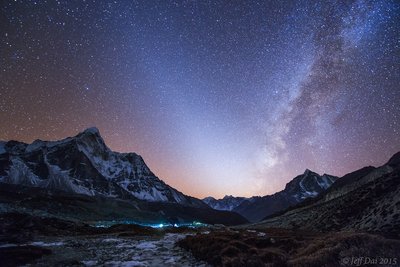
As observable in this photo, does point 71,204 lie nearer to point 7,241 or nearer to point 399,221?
point 7,241

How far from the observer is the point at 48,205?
518 feet

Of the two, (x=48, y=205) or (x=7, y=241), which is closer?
(x=7, y=241)

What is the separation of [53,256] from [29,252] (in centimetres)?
148

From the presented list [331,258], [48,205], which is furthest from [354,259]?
[48,205]

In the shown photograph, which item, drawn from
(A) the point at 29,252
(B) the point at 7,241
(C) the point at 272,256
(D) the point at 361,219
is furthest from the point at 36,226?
(D) the point at 361,219

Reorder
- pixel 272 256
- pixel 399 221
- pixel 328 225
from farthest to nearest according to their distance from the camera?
pixel 328 225
pixel 399 221
pixel 272 256

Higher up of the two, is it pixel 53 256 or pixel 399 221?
pixel 399 221

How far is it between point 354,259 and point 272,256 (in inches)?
151

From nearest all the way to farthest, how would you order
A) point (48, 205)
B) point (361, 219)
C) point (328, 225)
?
point (361, 219) → point (328, 225) → point (48, 205)

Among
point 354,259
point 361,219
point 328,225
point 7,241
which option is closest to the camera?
point 354,259

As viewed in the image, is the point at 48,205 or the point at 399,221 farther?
the point at 48,205

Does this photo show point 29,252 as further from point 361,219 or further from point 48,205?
point 48,205

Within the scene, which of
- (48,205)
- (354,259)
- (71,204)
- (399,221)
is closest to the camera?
(354,259)

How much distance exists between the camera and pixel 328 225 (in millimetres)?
37562
